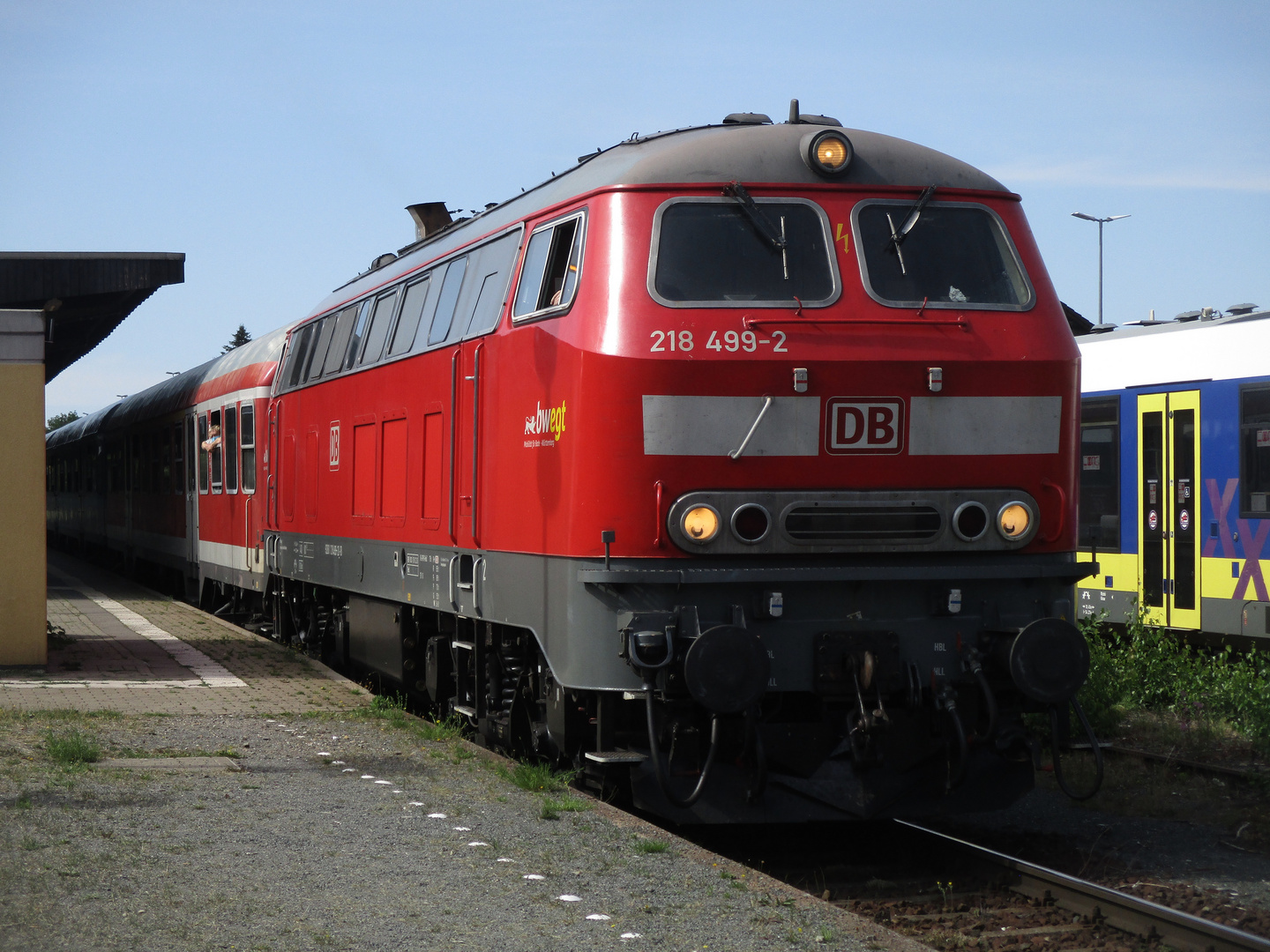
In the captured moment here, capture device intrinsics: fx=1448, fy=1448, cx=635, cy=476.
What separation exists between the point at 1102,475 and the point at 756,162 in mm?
8653

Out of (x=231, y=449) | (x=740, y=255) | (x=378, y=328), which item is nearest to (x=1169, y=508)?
(x=378, y=328)

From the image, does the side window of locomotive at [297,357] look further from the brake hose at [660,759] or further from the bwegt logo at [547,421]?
the brake hose at [660,759]

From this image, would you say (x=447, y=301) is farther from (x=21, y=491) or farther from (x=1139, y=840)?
(x=21, y=491)

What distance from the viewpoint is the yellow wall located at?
12492mm

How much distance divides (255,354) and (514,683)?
9574mm

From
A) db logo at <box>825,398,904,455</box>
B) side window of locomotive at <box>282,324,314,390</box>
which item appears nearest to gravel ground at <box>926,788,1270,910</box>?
db logo at <box>825,398,904,455</box>

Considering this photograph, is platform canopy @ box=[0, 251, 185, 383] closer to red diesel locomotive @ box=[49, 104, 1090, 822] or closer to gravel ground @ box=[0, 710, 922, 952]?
gravel ground @ box=[0, 710, 922, 952]

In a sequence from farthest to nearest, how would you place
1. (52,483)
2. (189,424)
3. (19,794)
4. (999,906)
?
(52,483)
(189,424)
(19,794)
(999,906)

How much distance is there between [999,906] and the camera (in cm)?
638

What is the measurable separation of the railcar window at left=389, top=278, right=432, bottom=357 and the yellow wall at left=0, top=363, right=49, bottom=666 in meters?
4.07

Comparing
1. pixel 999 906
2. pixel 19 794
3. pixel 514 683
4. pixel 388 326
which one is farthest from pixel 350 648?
pixel 999 906

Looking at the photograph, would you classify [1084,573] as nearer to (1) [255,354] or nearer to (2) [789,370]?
(2) [789,370]

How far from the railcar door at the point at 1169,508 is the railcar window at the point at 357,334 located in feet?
25.0

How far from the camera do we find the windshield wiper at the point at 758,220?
7156mm
